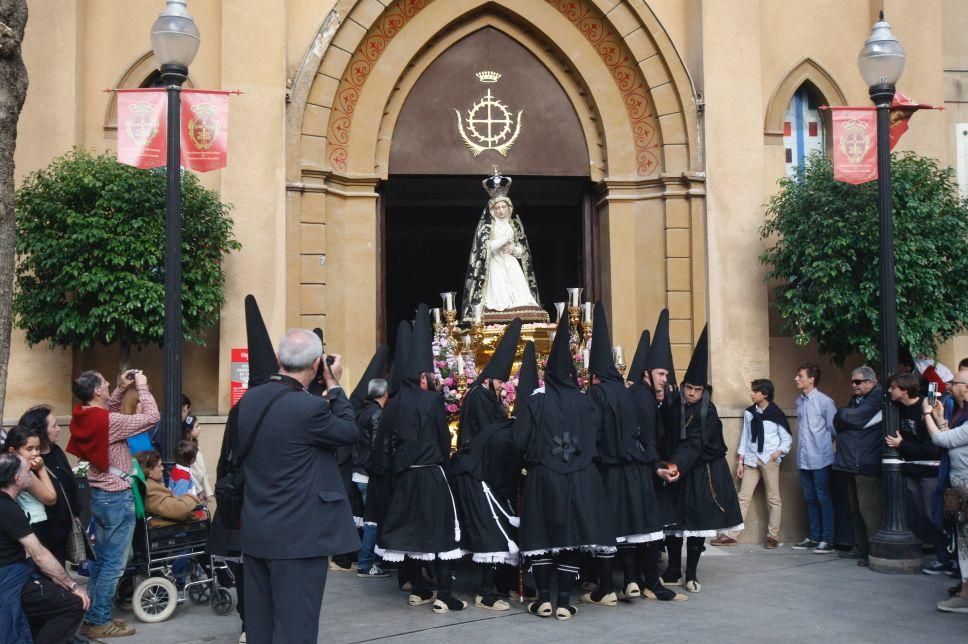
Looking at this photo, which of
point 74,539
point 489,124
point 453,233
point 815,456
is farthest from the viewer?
point 453,233

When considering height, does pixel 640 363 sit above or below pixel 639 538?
above

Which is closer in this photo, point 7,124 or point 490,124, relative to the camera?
point 7,124

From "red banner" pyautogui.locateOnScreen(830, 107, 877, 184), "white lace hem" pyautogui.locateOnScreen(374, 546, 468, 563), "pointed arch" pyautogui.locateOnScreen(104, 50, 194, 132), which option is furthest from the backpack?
"pointed arch" pyautogui.locateOnScreen(104, 50, 194, 132)

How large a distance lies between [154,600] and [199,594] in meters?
0.57

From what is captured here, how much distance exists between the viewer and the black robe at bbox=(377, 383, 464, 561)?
9.34 metres

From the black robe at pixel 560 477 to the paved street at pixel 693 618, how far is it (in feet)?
2.31

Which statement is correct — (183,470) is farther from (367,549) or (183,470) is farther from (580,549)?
(580,549)

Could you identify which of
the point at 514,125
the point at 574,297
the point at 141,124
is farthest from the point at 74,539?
the point at 514,125

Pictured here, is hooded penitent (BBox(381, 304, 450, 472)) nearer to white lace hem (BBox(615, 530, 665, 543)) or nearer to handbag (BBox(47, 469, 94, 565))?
white lace hem (BBox(615, 530, 665, 543))

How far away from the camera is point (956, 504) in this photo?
892 centimetres

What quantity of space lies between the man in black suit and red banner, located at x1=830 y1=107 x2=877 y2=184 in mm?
7727

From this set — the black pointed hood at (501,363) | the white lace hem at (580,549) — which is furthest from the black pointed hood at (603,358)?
the white lace hem at (580,549)

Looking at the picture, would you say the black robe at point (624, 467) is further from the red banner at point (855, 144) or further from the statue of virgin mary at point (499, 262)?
the statue of virgin mary at point (499, 262)

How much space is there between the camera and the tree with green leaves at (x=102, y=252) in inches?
478
